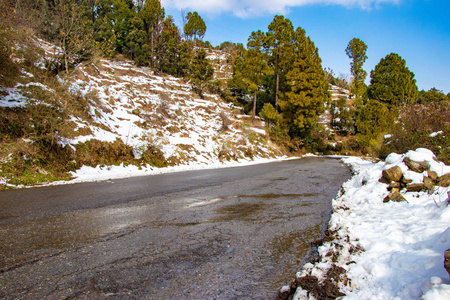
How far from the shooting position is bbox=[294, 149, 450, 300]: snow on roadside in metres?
2.43

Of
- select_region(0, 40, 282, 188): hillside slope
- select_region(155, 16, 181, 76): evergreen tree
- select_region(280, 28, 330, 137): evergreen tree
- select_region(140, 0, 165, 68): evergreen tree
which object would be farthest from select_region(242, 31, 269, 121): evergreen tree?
select_region(140, 0, 165, 68): evergreen tree

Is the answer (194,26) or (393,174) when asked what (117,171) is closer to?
(393,174)

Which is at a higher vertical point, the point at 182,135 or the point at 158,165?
the point at 182,135

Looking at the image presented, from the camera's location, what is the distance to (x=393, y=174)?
6.77 m

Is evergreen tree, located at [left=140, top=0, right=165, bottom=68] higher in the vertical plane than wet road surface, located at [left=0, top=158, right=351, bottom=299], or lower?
higher

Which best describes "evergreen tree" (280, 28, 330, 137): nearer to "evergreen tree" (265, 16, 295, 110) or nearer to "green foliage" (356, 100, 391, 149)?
"evergreen tree" (265, 16, 295, 110)

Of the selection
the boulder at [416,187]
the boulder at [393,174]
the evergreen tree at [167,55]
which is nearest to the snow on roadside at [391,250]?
the boulder at [416,187]

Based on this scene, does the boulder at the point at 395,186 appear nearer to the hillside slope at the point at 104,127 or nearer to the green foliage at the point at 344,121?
the hillside slope at the point at 104,127

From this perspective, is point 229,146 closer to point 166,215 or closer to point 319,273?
point 166,215

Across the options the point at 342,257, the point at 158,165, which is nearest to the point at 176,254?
the point at 342,257

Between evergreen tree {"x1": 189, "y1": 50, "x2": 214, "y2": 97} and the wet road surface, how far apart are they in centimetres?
2641

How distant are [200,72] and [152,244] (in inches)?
1186

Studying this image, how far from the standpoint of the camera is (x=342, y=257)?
343cm

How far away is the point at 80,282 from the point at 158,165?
40.9 ft
